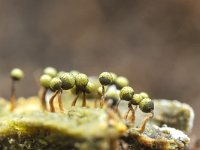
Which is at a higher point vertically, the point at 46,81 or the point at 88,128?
the point at 46,81

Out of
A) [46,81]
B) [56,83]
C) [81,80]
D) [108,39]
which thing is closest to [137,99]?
[81,80]

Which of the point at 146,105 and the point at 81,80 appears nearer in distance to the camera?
the point at 146,105

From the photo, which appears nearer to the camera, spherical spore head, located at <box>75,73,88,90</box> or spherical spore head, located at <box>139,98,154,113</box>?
spherical spore head, located at <box>139,98,154,113</box>

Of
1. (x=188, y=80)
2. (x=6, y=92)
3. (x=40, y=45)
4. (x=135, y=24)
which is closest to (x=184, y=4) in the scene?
(x=135, y=24)

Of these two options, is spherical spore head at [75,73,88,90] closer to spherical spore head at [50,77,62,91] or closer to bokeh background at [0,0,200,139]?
spherical spore head at [50,77,62,91]

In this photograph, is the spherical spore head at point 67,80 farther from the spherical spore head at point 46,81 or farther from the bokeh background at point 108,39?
the bokeh background at point 108,39

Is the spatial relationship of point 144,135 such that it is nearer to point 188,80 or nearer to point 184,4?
point 188,80

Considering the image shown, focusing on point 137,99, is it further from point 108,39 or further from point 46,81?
point 108,39

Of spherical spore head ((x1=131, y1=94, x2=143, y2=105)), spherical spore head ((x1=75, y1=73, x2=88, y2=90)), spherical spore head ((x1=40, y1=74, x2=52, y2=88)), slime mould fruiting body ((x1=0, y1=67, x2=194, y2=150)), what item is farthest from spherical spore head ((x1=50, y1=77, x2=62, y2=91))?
spherical spore head ((x1=40, y1=74, x2=52, y2=88))

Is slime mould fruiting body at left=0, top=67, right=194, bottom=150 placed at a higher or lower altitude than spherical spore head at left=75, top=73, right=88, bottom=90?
lower
